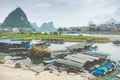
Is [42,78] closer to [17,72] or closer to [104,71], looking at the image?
[17,72]

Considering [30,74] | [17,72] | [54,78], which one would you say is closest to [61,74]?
[54,78]

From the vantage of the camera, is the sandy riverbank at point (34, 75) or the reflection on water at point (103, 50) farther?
the reflection on water at point (103, 50)

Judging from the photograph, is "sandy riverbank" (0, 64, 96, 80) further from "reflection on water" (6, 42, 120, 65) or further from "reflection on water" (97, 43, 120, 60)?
"reflection on water" (97, 43, 120, 60)

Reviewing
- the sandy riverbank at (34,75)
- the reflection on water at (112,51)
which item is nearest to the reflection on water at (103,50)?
the reflection on water at (112,51)

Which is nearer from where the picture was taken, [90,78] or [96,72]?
[90,78]

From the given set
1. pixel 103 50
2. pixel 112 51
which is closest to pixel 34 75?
pixel 112 51

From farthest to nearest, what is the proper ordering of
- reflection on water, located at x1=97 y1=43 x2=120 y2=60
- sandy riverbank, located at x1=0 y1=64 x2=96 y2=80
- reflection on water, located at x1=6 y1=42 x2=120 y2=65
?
reflection on water, located at x1=97 y1=43 x2=120 y2=60 < reflection on water, located at x1=6 y1=42 x2=120 y2=65 < sandy riverbank, located at x1=0 y1=64 x2=96 y2=80

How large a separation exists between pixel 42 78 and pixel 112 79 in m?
9.53

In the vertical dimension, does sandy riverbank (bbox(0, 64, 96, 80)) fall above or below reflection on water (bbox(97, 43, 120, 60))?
above

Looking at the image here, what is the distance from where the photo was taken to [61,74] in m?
28.2

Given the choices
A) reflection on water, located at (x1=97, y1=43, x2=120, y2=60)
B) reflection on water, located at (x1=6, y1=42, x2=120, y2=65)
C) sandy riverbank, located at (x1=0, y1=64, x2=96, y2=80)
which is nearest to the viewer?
sandy riverbank, located at (x1=0, y1=64, x2=96, y2=80)

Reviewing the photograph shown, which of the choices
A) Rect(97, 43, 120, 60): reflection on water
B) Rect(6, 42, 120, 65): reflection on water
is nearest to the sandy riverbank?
Rect(6, 42, 120, 65): reflection on water

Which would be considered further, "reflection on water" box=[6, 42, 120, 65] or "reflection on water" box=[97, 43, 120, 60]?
"reflection on water" box=[97, 43, 120, 60]

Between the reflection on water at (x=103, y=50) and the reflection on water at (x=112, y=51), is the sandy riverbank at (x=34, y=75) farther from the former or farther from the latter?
the reflection on water at (x=112, y=51)
